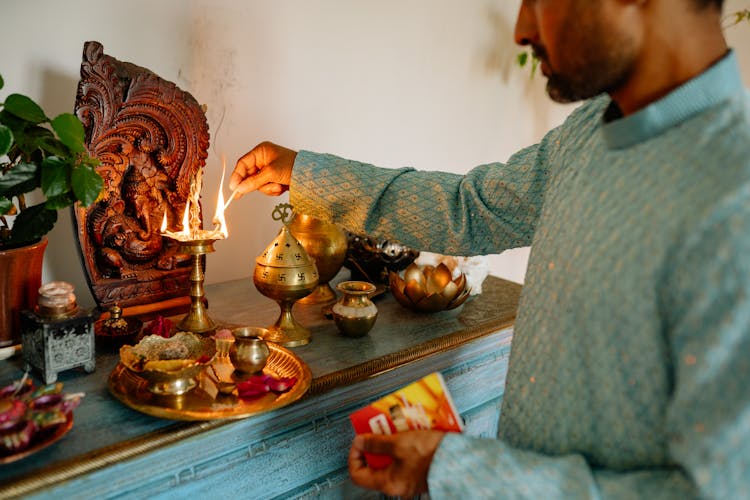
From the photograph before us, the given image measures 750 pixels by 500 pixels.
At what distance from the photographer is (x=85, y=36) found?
134cm

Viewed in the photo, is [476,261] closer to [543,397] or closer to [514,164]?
Answer: [514,164]

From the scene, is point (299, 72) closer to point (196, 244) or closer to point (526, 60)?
point (196, 244)

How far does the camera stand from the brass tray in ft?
2.94

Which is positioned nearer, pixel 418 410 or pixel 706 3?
pixel 706 3

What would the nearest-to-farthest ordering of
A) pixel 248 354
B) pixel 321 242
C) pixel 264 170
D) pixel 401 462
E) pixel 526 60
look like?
1. pixel 401 462
2. pixel 248 354
3. pixel 264 170
4. pixel 321 242
5. pixel 526 60

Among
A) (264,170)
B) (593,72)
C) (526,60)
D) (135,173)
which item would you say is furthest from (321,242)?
(526,60)

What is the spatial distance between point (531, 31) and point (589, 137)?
0.64 feet

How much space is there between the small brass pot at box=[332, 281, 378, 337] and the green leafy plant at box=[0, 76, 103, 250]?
0.54 metres

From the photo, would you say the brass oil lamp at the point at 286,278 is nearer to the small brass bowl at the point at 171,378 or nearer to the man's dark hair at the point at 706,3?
the small brass bowl at the point at 171,378

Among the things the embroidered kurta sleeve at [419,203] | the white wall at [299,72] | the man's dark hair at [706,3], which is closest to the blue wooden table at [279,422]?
the embroidered kurta sleeve at [419,203]

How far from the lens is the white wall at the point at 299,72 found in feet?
4.37

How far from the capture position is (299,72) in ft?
5.79

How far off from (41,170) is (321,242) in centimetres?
66

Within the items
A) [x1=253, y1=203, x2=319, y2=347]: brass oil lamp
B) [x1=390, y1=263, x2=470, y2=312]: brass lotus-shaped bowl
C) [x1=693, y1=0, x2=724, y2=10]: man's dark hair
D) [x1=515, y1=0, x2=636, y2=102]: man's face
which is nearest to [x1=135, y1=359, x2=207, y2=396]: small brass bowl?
[x1=253, y1=203, x2=319, y2=347]: brass oil lamp
